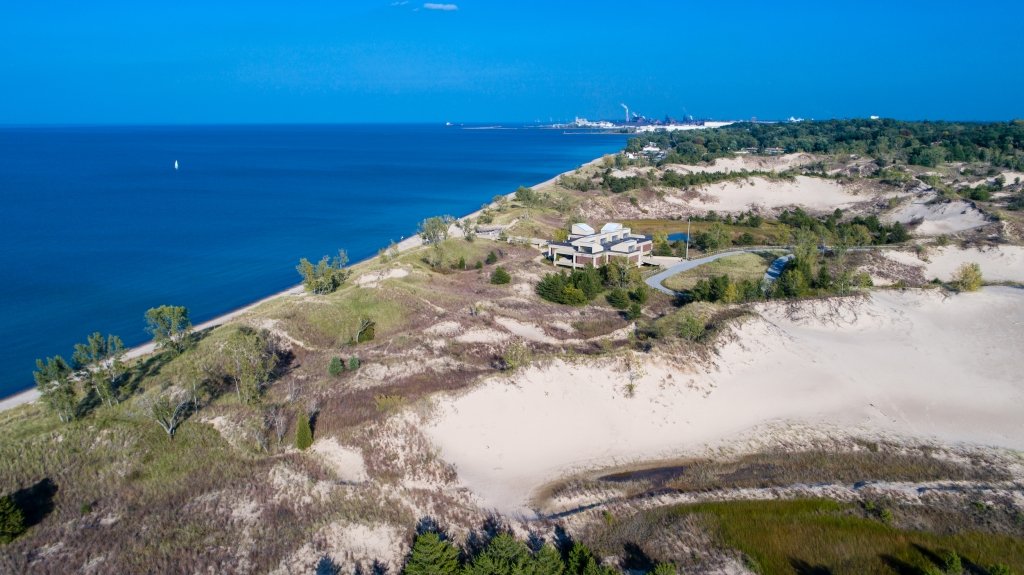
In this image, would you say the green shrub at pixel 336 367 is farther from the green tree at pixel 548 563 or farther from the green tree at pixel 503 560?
the green tree at pixel 548 563

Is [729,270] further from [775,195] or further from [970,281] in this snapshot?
[775,195]

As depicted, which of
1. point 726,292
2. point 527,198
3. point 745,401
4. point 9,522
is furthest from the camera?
point 527,198

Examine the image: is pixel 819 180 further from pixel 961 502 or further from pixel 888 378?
pixel 961 502

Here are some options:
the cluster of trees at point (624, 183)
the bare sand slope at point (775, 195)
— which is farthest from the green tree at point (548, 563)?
the cluster of trees at point (624, 183)

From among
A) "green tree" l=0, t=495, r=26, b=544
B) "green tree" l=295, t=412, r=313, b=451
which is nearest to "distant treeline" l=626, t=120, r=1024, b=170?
"green tree" l=295, t=412, r=313, b=451

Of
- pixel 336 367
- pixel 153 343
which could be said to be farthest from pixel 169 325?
pixel 153 343

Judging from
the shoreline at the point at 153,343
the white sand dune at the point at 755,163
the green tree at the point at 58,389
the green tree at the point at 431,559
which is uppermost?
the white sand dune at the point at 755,163
